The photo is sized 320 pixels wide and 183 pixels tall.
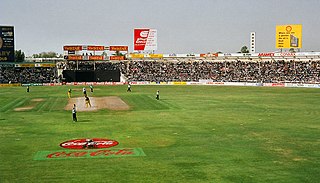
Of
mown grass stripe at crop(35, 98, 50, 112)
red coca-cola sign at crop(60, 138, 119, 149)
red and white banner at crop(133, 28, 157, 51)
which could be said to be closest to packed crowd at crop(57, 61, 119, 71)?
red and white banner at crop(133, 28, 157, 51)

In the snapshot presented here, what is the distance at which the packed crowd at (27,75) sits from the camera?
9738 cm

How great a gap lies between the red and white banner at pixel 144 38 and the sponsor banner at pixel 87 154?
8270cm

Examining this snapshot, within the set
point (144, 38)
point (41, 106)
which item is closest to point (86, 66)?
point (144, 38)

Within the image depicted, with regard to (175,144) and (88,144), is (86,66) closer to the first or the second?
(88,144)

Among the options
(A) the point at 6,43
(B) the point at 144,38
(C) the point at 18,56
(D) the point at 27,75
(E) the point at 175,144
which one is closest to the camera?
(E) the point at 175,144

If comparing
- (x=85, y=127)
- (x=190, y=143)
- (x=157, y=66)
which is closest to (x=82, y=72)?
(x=157, y=66)

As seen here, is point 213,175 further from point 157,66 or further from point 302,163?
point 157,66

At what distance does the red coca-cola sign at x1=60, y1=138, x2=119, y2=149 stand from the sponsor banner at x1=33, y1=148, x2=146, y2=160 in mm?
928

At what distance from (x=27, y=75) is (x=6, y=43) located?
20.8 meters

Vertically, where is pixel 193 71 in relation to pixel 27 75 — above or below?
above

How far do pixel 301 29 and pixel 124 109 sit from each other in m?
63.0

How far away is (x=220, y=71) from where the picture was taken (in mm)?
104875

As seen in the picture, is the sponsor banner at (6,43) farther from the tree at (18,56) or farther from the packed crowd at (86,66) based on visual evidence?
the tree at (18,56)

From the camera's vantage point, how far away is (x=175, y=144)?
2228 centimetres
